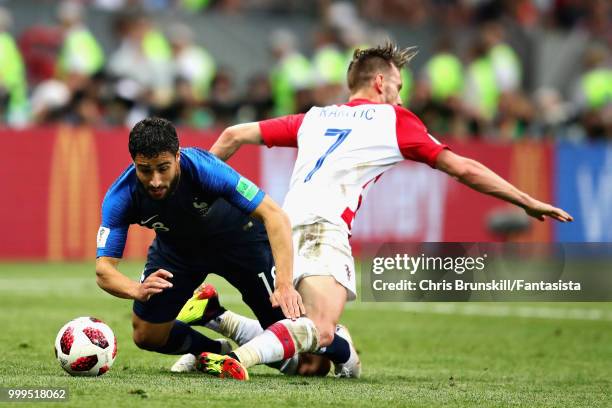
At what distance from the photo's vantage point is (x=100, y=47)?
19641mm

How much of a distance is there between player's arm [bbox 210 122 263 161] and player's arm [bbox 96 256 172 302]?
1466mm

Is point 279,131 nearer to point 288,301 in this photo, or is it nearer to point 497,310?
point 288,301

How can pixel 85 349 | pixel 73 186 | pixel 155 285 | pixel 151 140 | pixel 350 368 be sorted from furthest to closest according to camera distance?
pixel 73 186 < pixel 350 368 < pixel 85 349 < pixel 151 140 < pixel 155 285

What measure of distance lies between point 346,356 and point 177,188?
159 centimetres

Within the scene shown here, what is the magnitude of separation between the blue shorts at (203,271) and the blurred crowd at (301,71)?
31.9ft

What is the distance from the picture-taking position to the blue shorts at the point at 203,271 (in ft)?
25.9

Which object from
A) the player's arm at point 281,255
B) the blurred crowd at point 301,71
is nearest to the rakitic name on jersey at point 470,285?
the player's arm at point 281,255

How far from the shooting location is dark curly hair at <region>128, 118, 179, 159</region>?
692cm

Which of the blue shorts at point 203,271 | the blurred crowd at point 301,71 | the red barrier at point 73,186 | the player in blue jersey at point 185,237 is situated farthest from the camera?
the blurred crowd at point 301,71

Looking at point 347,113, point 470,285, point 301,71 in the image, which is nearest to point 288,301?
point 347,113

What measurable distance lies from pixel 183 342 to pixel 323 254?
1.05 metres

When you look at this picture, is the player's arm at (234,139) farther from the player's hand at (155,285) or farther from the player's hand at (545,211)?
the player's hand at (545,211)

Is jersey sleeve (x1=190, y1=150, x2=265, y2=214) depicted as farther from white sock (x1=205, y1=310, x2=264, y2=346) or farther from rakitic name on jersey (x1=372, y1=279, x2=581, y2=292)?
rakitic name on jersey (x1=372, y1=279, x2=581, y2=292)

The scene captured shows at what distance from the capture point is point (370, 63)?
8.57 meters
